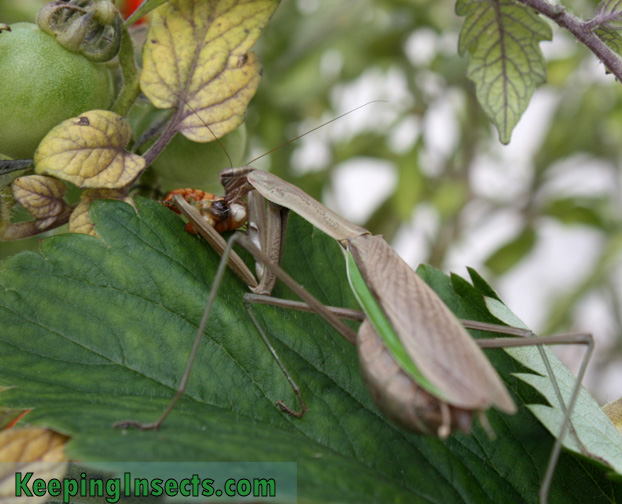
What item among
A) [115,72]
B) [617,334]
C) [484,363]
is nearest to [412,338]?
[484,363]

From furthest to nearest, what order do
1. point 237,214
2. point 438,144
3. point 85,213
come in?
1. point 438,144
2. point 237,214
3. point 85,213

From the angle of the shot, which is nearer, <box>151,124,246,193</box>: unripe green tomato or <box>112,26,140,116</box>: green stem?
<box>112,26,140,116</box>: green stem

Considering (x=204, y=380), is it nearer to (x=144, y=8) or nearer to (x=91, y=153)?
(x=91, y=153)

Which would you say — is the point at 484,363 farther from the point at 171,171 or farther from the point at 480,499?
the point at 171,171

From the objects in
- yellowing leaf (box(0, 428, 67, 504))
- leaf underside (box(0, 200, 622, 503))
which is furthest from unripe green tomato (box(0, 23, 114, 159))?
yellowing leaf (box(0, 428, 67, 504))

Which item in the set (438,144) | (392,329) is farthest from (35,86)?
(438,144)

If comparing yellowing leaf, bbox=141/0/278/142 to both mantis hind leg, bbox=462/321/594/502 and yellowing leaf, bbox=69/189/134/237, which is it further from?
mantis hind leg, bbox=462/321/594/502
